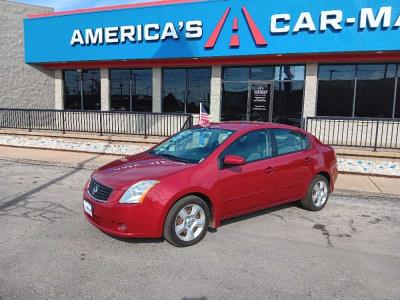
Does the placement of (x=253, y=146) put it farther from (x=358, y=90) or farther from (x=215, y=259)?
(x=358, y=90)

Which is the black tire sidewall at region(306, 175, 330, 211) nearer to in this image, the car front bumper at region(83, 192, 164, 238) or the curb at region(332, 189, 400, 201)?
the curb at region(332, 189, 400, 201)

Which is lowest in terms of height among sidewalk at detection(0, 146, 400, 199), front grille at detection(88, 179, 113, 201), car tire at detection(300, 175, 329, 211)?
sidewalk at detection(0, 146, 400, 199)

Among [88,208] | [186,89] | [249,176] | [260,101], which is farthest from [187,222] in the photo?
[186,89]

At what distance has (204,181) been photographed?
455 cm

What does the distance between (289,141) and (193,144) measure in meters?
1.61

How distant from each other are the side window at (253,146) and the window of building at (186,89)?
960 centimetres

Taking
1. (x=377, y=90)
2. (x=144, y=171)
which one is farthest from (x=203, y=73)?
(x=144, y=171)

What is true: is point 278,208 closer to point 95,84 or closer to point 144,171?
point 144,171

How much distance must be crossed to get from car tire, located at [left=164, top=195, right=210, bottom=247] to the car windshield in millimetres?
594

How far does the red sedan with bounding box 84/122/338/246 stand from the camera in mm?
4234

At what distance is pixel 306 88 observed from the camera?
43.7ft

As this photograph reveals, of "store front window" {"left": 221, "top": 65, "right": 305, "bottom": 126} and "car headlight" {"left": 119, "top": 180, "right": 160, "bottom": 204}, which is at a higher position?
"store front window" {"left": 221, "top": 65, "right": 305, "bottom": 126}

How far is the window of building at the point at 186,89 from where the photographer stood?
1491 centimetres

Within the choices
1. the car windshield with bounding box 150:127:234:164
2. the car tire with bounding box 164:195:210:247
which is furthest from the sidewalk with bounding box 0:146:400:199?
the car tire with bounding box 164:195:210:247
